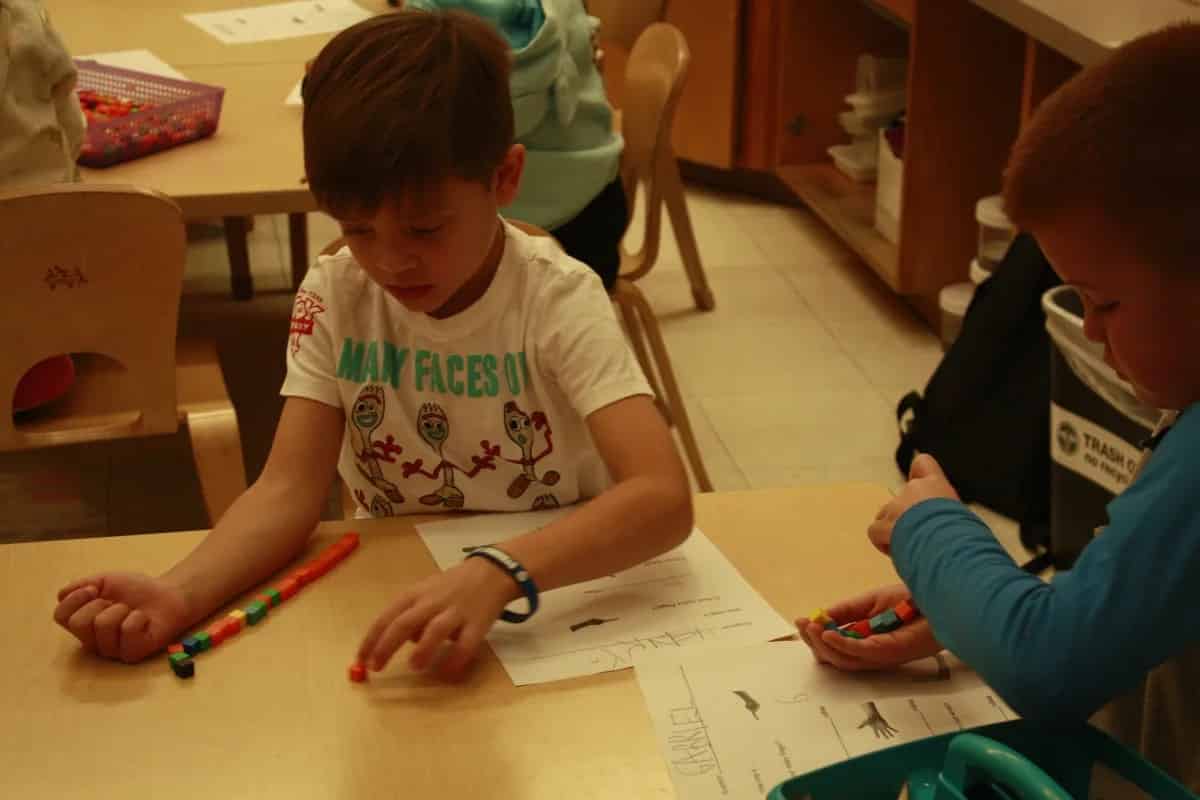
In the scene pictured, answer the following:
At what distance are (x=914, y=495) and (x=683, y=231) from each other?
254cm

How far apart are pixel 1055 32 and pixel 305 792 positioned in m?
1.86

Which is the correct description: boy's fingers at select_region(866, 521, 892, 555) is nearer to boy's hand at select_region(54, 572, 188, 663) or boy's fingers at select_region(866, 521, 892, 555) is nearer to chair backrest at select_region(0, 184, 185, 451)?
boy's hand at select_region(54, 572, 188, 663)

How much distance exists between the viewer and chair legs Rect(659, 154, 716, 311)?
10.8 feet

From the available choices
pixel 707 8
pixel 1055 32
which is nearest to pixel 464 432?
pixel 1055 32

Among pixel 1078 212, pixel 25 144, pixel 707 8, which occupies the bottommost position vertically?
pixel 707 8

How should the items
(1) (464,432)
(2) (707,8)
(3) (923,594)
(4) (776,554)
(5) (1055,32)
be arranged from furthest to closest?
(2) (707,8)
(5) (1055,32)
(1) (464,432)
(4) (776,554)
(3) (923,594)

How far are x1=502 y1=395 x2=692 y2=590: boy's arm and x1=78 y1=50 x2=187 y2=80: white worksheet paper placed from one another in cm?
159

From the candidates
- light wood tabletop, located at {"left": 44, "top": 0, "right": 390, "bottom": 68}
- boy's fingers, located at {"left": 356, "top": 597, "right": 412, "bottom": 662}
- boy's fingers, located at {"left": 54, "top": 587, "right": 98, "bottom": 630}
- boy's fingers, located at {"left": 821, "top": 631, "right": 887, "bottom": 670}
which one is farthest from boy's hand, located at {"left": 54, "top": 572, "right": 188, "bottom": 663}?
light wood tabletop, located at {"left": 44, "top": 0, "right": 390, "bottom": 68}

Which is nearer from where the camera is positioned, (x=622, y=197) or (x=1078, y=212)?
(x=1078, y=212)

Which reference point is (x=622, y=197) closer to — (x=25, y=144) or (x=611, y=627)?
(x=25, y=144)

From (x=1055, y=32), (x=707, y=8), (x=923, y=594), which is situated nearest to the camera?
(x=923, y=594)

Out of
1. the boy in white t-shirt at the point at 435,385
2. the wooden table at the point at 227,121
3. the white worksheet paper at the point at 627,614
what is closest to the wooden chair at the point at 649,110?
the wooden table at the point at 227,121

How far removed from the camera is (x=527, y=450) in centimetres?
141

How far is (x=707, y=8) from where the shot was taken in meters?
4.04
